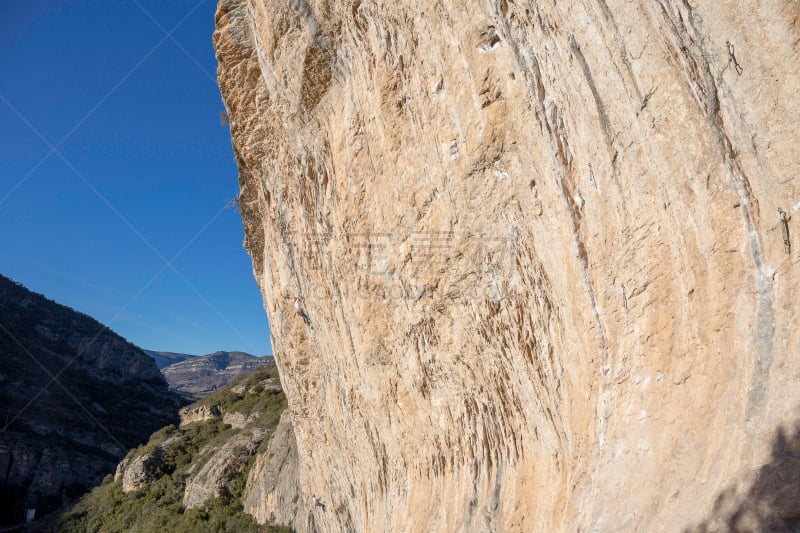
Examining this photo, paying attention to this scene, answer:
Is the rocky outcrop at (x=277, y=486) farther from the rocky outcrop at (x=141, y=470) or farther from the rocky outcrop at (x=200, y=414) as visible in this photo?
the rocky outcrop at (x=200, y=414)

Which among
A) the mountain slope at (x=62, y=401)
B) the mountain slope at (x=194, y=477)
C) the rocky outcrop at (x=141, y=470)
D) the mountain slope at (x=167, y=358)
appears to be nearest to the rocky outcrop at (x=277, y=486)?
the mountain slope at (x=194, y=477)

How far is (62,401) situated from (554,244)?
172 feet

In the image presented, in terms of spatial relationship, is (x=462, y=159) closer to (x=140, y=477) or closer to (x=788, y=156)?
(x=788, y=156)

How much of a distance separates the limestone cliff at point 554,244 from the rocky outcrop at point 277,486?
38.9 ft

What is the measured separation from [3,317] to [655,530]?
6548 cm

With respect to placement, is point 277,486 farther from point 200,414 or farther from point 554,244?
point 554,244

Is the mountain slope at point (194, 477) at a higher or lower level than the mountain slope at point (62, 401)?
lower

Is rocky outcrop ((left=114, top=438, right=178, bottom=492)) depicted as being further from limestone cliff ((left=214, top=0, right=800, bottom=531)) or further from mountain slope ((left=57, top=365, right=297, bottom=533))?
limestone cliff ((left=214, top=0, right=800, bottom=531))

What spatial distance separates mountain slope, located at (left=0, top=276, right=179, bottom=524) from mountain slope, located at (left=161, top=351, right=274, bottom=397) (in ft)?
182

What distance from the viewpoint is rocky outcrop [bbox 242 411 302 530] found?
19359 millimetres

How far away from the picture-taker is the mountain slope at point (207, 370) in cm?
12681

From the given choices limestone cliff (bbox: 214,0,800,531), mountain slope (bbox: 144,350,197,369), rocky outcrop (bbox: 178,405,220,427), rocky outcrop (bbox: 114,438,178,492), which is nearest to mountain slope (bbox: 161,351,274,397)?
mountain slope (bbox: 144,350,197,369)

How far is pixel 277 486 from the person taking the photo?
20.3 metres

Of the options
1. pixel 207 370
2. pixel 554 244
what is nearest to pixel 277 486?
pixel 554 244
